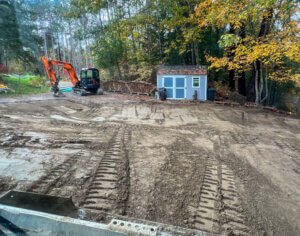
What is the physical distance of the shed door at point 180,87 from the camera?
46.8 feet

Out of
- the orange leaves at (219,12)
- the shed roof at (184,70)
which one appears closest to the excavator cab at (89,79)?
the shed roof at (184,70)

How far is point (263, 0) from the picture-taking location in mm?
4637

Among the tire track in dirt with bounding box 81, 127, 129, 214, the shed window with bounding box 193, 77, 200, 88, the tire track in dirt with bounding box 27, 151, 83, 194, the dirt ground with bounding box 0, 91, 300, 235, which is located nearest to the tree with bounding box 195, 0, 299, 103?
the shed window with bounding box 193, 77, 200, 88

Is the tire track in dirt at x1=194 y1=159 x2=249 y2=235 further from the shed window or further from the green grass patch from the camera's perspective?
the green grass patch

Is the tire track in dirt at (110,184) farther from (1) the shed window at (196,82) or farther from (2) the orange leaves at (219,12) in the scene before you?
(1) the shed window at (196,82)

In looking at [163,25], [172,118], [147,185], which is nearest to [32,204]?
[147,185]

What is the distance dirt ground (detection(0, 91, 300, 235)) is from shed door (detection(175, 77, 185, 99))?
653 centimetres

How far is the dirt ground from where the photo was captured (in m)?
2.96

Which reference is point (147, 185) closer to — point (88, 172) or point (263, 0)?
point (88, 172)

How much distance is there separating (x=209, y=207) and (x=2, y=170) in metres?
3.37

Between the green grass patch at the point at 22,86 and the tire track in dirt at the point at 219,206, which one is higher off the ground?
the green grass patch at the point at 22,86

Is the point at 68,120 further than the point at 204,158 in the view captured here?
Yes

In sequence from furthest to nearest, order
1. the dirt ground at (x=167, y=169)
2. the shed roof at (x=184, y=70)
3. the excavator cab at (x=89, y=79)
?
the excavator cab at (x=89, y=79) → the shed roof at (x=184, y=70) → the dirt ground at (x=167, y=169)

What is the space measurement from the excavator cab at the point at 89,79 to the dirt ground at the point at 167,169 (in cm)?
793
